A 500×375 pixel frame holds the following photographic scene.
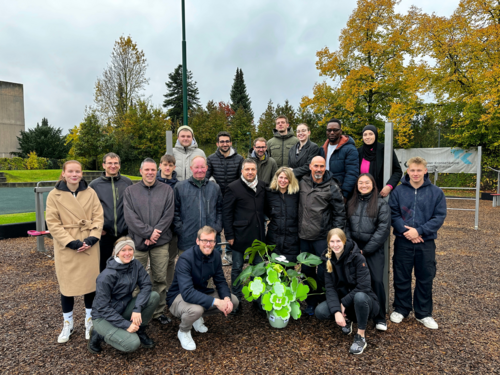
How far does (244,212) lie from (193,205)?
64 centimetres

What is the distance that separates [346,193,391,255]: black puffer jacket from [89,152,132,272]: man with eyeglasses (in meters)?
2.75

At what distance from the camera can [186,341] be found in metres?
3.24

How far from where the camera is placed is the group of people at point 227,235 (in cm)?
324

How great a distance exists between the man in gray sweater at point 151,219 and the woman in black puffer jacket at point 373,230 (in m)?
2.21

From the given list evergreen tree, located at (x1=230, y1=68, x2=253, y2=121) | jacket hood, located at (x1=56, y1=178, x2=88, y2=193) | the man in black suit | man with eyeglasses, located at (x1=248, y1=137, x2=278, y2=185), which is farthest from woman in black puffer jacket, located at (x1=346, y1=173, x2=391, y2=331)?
evergreen tree, located at (x1=230, y1=68, x2=253, y2=121)

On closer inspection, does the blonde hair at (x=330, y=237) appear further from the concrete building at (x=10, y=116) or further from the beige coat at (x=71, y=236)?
the concrete building at (x=10, y=116)

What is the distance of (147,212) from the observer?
363cm

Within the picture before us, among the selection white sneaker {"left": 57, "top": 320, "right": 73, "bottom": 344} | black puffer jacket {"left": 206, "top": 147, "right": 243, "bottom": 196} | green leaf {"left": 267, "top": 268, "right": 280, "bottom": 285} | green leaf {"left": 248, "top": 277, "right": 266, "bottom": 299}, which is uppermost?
black puffer jacket {"left": 206, "top": 147, "right": 243, "bottom": 196}

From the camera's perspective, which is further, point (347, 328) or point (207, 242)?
point (347, 328)

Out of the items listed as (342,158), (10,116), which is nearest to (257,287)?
(342,158)

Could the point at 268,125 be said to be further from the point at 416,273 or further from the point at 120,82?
the point at 416,273

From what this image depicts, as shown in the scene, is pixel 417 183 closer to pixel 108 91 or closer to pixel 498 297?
pixel 498 297

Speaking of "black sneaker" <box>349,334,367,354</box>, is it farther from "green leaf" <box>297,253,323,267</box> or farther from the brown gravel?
"green leaf" <box>297,253,323,267</box>

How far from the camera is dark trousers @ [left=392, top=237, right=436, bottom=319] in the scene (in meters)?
3.60
